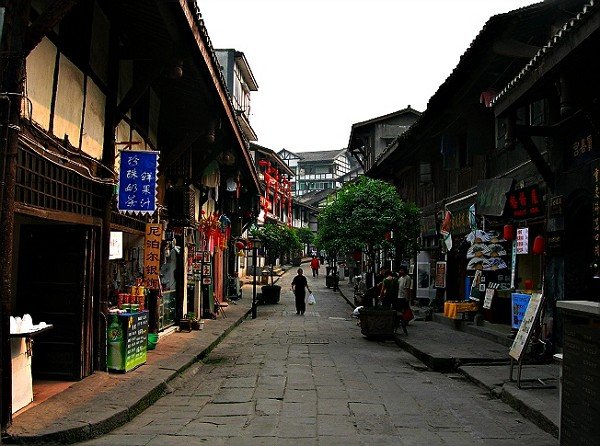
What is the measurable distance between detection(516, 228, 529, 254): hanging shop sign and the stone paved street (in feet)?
11.4

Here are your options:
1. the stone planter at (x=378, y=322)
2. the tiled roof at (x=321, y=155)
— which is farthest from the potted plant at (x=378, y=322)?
the tiled roof at (x=321, y=155)

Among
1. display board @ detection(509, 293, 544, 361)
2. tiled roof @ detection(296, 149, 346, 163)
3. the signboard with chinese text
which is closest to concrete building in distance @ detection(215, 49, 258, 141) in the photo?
the signboard with chinese text

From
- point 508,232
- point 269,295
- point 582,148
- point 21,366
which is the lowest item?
point 269,295

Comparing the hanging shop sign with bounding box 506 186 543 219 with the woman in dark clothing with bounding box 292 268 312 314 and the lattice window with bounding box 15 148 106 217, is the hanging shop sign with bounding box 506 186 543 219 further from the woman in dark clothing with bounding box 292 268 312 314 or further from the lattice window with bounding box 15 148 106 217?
the woman in dark clothing with bounding box 292 268 312 314

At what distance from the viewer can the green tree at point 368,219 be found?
20297 mm

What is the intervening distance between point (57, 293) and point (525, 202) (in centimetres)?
969

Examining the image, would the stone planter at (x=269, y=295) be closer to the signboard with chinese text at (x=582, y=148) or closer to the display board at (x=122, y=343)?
the display board at (x=122, y=343)

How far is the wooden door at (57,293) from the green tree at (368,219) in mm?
12112

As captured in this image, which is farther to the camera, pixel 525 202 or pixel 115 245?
pixel 525 202

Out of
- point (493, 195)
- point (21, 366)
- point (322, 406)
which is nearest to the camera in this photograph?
point (21, 366)

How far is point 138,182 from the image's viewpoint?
10.4 metres

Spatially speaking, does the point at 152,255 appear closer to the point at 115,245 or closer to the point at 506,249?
the point at 115,245

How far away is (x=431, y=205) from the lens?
24.6 m

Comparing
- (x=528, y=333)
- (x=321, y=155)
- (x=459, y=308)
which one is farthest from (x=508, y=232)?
(x=321, y=155)
